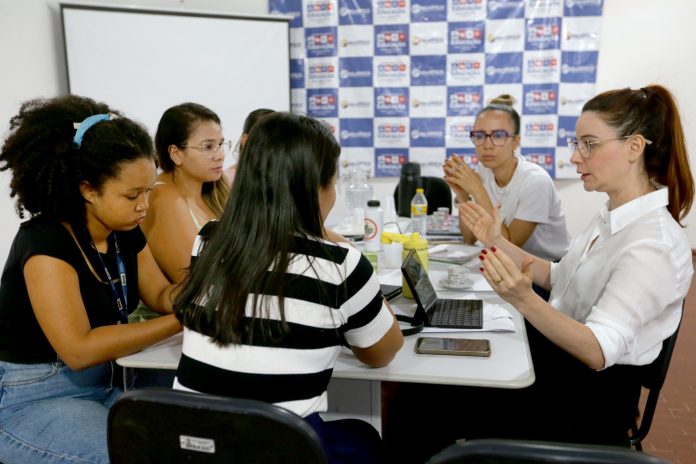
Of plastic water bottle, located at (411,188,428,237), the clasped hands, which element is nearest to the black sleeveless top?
the clasped hands

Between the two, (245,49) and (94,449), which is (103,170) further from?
(245,49)

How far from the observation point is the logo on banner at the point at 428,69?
15.5ft

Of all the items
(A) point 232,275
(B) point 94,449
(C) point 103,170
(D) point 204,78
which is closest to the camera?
(A) point 232,275

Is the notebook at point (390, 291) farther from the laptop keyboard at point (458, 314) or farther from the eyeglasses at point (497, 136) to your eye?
the eyeglasses at point (497, 136)

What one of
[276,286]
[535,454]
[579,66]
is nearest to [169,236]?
[276,286]

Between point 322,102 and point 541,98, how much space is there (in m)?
1.78

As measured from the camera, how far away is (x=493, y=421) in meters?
1.69

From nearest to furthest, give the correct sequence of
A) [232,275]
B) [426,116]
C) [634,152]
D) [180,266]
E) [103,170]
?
[232,275] < [103,170] < [634,152] < [180,266] < [426,116]

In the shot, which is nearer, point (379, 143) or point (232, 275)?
point (232, 275)

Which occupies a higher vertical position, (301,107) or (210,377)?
(301,107)

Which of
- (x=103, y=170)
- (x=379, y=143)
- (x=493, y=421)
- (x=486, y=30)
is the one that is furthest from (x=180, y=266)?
(x=486, y=30)

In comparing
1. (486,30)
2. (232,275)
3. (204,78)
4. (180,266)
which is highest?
(486,30)

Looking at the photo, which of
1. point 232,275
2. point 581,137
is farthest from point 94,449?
point 581,137

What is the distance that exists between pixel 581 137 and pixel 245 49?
345cm
